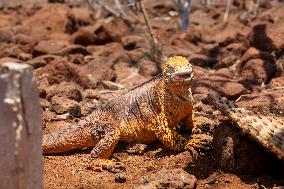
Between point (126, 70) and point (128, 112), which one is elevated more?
point (128, 112)

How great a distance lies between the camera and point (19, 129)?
272 cm

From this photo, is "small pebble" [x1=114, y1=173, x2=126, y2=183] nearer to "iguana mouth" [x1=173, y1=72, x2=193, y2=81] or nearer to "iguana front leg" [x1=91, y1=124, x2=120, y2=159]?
"iguana front leg" [x1=91, y1=124, x2=120, y2=159]

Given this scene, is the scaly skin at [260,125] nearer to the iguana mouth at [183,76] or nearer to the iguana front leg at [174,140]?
the iguana mouth at [183,76]

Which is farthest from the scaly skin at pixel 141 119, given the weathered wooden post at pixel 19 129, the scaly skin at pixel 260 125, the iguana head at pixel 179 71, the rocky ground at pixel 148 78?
the weathered wooden post at pixel 19 129

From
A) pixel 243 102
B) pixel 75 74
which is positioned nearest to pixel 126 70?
pixel 75 74

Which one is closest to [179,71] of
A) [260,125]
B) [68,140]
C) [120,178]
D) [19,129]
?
[260,125]

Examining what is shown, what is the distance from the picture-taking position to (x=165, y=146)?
4910mm

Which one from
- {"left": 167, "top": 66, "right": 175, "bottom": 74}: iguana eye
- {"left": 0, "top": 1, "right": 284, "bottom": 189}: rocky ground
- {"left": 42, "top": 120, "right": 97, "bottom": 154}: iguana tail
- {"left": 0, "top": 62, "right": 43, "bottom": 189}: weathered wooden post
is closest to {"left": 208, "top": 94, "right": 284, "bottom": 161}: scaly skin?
{"left": 0, "top": 1, "right": 284, "bottom": 189}: rocky ground

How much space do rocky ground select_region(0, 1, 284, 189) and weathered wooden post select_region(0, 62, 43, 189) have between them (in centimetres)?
112

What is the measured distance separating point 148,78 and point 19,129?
524cm

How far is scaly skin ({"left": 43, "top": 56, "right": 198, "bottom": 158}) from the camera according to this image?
4.81 metres

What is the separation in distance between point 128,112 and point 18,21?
406 inches

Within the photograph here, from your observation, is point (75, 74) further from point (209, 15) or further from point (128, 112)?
point (209, 15)

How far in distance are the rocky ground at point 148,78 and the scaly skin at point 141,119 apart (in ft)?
0.45
